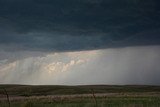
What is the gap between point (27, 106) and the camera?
24.1 metres

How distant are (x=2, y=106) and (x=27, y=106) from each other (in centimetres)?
350

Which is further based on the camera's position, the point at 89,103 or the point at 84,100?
the point at 84,100

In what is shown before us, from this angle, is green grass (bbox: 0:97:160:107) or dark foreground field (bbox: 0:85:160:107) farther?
dark foreground field (bbox: 0:85:160:107)

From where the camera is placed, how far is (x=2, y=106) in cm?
2673

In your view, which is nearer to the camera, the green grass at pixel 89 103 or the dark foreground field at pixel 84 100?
the green grass at pixel 89 103

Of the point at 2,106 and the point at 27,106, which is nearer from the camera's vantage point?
the point at 27,106

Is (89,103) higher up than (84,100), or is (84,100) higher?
(84,100)
